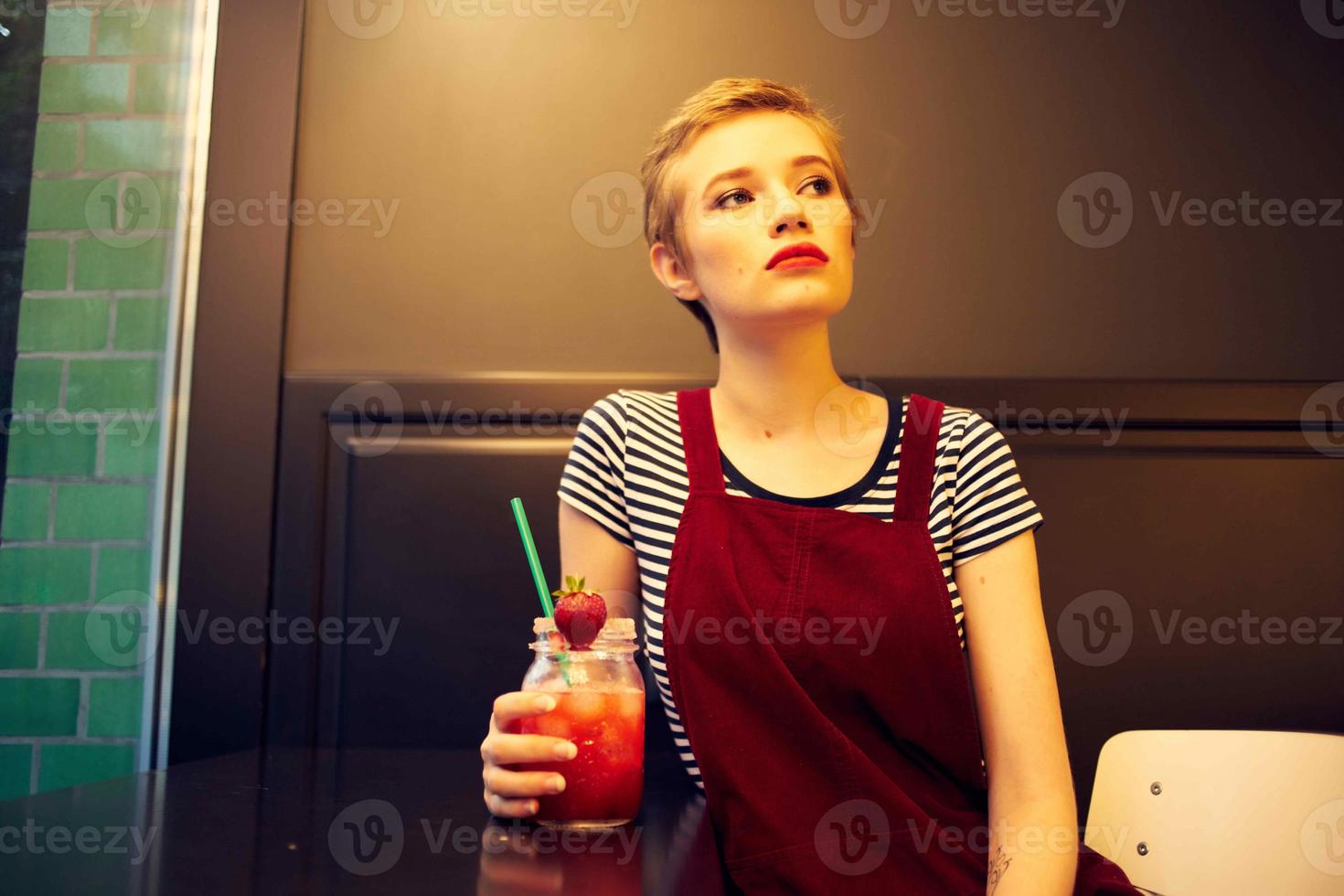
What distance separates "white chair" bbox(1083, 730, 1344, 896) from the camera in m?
1.16

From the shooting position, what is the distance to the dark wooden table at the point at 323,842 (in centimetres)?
68

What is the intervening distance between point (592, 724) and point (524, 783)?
0.23 feet

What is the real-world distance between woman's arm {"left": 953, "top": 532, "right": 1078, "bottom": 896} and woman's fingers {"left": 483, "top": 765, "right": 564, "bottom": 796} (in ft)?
1.33

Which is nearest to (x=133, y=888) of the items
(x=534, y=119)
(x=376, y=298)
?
(x=376, y=298)

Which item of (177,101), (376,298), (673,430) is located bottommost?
(673,430)

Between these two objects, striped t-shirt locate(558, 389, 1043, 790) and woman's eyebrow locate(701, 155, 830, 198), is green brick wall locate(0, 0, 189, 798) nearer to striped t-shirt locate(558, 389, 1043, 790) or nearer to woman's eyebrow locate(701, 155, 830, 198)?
striped t-shirt locate(558, 389, 1043, 790)

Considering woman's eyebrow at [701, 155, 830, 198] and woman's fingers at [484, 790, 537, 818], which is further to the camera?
woman's eyebrow at [701, 155, 830, 198]

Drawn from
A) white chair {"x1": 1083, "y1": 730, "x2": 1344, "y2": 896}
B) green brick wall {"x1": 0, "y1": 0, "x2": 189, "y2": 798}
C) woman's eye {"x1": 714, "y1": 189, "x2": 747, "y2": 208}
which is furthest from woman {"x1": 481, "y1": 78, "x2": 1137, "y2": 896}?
green brick wall {"x1": 0, "y1": 0, "x2": 189, "y2": 798}

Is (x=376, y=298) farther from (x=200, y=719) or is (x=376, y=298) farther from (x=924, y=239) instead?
(x=924, y=239)

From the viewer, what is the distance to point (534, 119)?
175 centimetres

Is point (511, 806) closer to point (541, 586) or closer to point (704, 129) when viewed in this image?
point (541, 586)

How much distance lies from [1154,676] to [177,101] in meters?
1.68

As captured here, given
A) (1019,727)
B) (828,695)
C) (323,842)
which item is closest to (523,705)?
(323,842)

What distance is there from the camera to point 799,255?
3.90 feet
